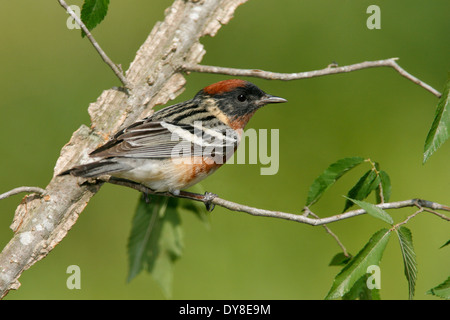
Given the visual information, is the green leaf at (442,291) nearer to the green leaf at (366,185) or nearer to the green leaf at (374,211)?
the green leaf at (374,211)

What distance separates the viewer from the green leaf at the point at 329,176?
2.98 m

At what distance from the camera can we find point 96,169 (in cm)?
313

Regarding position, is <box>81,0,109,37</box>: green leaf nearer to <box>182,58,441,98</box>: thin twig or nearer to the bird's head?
<box>182,58,441,98</box>: thin twig

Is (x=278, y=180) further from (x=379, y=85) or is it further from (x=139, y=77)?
(x=139, y=77)

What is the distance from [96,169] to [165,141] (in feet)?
2.05

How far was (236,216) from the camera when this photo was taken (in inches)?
199

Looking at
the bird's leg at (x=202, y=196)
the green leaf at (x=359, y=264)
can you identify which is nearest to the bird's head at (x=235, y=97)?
the bird's leg at (x=202, y=196)

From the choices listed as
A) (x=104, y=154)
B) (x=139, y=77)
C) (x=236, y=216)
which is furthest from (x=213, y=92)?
(x=236, y=216)

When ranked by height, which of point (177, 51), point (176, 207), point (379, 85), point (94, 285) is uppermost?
point (379, 85)

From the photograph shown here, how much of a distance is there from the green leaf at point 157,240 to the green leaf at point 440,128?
6.59 ft

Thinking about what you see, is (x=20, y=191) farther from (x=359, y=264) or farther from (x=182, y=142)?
(x=359, y=264)

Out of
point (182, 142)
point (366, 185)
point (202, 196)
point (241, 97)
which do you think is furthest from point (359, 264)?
point (241, 97)

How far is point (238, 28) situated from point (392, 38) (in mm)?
1371

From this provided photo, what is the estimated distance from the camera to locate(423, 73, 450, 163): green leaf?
251 centimetres
